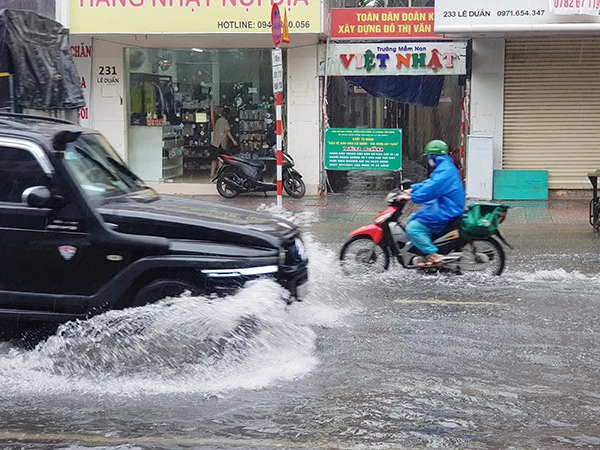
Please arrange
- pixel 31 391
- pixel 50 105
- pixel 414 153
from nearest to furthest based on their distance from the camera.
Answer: pixel 31 391 < pixel 50 105 < pixel 414 153

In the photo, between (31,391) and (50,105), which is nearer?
(31,391)

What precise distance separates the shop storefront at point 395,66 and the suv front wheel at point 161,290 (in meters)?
13.0

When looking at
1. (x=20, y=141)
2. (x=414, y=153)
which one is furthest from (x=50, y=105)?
(x=414, y=153)

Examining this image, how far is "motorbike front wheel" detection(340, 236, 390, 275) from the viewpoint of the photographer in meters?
10.7

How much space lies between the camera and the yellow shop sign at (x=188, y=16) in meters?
18.2

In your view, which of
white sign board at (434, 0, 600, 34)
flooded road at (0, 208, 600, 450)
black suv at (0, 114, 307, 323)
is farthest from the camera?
white sign board at (434, 0, 600, 34)

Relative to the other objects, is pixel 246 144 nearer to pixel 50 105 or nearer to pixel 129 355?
pixel 50 105

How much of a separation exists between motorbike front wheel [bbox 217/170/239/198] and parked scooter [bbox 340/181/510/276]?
8444mm

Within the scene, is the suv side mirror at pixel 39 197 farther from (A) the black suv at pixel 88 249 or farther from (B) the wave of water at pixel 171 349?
(B) the wave of water at pixel 171 349

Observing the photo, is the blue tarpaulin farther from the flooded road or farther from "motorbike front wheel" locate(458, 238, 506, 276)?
the flooded road

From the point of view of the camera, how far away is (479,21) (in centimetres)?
1695

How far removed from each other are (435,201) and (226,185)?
9.23 m

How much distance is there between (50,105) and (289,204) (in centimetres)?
650

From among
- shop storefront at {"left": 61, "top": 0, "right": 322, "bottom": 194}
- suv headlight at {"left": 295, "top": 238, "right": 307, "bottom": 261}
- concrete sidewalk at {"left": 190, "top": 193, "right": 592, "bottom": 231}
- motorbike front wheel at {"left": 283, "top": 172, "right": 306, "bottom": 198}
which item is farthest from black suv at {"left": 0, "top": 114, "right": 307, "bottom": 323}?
shop storefront at {"left": 61, "top": 0, "right": 322, "bottom": 194}
